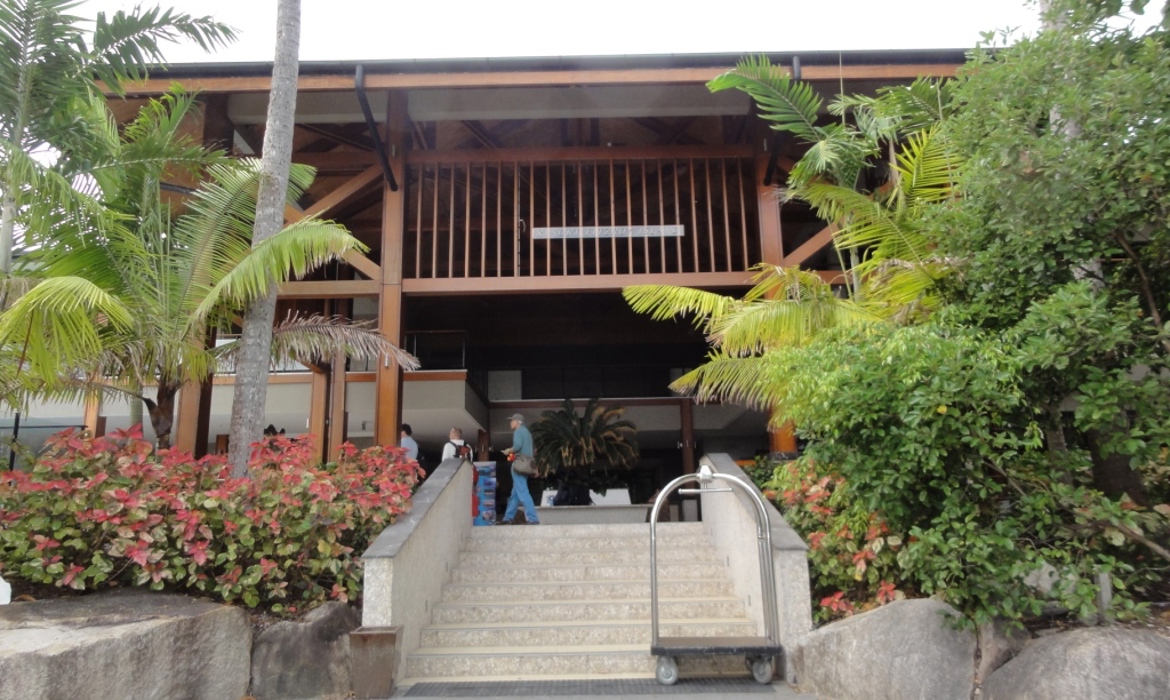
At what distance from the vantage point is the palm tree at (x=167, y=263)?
643 centimetres

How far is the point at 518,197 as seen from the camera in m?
11.5

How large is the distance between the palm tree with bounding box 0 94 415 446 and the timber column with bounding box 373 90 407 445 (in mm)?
2649

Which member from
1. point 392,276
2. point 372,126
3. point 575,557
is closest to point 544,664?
point 575,557

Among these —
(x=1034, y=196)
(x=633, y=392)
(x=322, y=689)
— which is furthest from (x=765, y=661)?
(x=633, y=392)

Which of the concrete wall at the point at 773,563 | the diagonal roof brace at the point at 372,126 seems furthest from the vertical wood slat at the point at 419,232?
the concrete wall at the point at 773,563

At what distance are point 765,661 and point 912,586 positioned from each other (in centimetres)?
107

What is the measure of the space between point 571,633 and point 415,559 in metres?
1.29

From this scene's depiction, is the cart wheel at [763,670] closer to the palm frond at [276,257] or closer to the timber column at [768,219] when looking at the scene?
the palm frond at [276,257]

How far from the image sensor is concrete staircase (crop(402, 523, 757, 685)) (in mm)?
5594

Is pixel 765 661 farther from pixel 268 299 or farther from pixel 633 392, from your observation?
pixel 633 392

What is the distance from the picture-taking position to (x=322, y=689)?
206 inches

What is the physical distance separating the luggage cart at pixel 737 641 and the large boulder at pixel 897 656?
0.30 metres

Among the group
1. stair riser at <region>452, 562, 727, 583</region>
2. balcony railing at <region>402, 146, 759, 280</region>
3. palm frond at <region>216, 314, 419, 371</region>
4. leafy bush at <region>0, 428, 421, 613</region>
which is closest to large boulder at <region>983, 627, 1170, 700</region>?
stair riser at <region>452, 562, 727, 583</region>

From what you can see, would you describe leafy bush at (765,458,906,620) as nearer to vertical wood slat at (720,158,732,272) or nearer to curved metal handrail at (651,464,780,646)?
curved metal handrail at (651,464,780,646)
